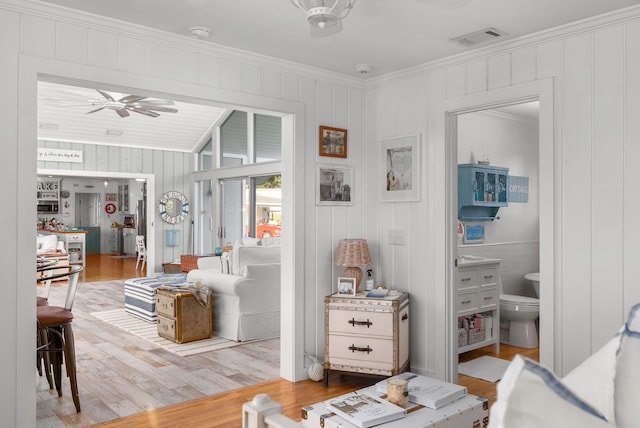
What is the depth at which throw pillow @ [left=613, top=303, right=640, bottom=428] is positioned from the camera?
2.62 ft

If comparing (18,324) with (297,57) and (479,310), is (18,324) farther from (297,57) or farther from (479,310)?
(479,310)

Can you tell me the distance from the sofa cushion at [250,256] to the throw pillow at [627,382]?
15.4ft

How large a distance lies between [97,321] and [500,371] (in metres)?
4.63

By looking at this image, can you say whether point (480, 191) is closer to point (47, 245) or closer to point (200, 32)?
point (200, 32)

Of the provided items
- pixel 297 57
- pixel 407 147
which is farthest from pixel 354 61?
pixel 407 147

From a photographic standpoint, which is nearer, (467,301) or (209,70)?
(209,70)

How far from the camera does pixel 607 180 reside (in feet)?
10.2

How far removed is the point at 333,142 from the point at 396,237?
37.4 inches

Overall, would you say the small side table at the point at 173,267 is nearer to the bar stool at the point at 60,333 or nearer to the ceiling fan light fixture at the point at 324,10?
the bar stool at the point at 60,333

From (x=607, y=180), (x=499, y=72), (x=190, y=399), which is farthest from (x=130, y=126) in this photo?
(x=607, y=180)

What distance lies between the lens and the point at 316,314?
168 inches

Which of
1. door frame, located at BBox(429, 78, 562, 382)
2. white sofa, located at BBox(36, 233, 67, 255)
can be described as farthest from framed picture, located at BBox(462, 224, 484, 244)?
white sofa, located at BBox(36, 233, 67, 255)

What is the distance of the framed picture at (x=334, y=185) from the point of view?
4.26m

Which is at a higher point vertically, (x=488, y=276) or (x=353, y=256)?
(x=353, y=256)
